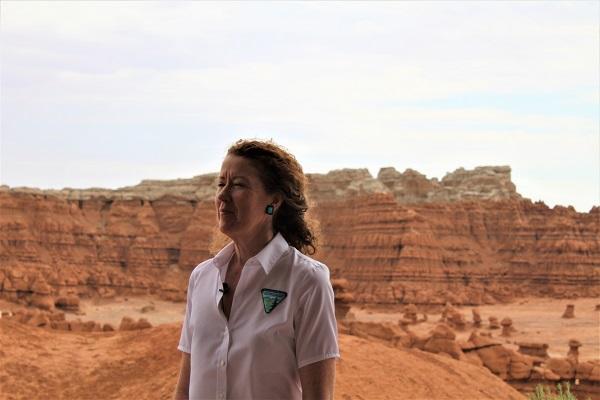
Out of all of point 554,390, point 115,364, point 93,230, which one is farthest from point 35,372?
point 93,230

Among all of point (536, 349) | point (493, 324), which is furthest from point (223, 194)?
point (493, 324)

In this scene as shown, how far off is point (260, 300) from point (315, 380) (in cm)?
32

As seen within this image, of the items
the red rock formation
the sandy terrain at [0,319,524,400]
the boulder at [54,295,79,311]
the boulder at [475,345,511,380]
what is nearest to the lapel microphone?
the sandy terrain at [0,319,524,400]

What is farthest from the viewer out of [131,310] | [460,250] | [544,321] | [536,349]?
[460,250]

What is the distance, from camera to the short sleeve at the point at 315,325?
291 centimetres

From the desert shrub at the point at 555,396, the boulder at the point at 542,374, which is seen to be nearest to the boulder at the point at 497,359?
the boulder at the point at 542,374

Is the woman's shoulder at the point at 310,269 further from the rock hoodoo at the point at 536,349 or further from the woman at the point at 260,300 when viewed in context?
the rock hoodoo at the point at 536,349

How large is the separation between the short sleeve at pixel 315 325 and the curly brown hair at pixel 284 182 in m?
0.35

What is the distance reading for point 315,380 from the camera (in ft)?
9.57

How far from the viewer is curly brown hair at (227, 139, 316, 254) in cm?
315

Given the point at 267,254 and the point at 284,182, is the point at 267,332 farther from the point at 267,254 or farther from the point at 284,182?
the point at 284,182

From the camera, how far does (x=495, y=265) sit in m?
63.2

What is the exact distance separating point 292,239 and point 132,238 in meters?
61.5

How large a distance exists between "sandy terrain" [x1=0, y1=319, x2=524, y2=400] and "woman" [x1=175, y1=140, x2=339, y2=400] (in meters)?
9.99
